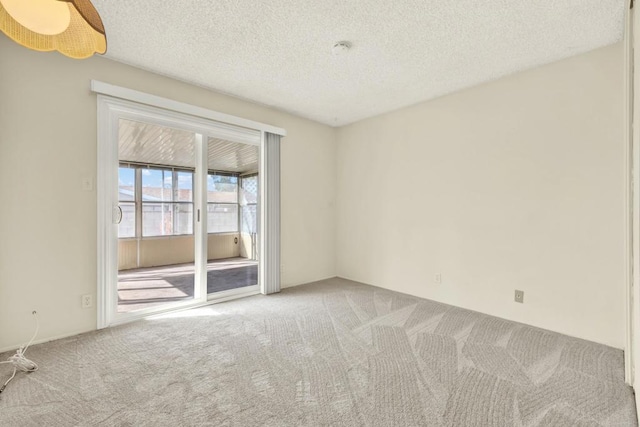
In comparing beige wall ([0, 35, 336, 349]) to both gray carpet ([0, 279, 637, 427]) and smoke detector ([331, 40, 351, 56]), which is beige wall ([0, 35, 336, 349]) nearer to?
gray carpet ([0, 279, 637, 427])

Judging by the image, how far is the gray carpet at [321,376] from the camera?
63.1 inches

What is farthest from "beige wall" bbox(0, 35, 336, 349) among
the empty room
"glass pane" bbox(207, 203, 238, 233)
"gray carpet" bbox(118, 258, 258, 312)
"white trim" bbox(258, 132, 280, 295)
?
A: "glass pane" bbox(207, 203, 238, 233)

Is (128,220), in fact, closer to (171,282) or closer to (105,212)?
(171,282)

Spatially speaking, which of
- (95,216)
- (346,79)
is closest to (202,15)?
(346,79)

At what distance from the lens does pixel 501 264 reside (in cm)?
304

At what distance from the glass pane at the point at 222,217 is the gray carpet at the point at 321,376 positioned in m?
2.04

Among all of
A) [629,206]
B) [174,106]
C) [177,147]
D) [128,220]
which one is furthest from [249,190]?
[629,206]

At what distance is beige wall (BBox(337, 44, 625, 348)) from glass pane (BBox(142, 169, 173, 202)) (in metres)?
4.66

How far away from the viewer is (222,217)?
509cm

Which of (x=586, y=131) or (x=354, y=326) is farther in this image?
(x=354, y=326)

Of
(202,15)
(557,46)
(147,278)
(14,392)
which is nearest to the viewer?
(14,392)

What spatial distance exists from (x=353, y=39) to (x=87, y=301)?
3.26 m

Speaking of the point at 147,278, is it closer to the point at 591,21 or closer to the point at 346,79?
the point at 346,79

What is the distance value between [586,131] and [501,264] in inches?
55.2
